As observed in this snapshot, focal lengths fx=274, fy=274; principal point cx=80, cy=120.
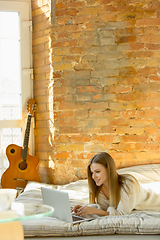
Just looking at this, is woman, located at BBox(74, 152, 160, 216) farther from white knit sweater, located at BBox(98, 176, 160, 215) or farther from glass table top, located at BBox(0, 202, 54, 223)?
glass table top, located at BBox(0, 202, 54, 223)

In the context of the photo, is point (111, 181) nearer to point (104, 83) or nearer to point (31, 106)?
point (104, 83)

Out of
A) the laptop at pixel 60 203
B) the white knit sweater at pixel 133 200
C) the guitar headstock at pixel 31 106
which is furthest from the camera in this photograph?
the guitar headstock at pixel 31 106

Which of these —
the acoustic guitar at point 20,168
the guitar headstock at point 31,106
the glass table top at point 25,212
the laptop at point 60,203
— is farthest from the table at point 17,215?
the guitar headstock at point 31,106

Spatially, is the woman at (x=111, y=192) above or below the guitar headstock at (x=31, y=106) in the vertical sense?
below

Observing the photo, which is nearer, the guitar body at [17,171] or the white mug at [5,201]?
the white mug at [5,201]

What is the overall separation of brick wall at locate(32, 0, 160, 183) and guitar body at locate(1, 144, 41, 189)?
26 centimetres

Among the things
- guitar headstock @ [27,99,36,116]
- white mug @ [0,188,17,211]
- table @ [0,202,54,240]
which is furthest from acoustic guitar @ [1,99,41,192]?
white mug @ [0,188,17,211]

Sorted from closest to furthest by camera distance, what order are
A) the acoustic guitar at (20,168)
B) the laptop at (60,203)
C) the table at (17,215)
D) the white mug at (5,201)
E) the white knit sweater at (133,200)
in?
the table at (17,215) → the white mug at (5,201) → the laptop at (60,203) → the white knit sweater at (133,200) → the acoustic guitar at (20,168)

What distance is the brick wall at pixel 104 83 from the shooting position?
3195 mm

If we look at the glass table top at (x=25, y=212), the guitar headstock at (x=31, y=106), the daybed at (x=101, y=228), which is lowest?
the daybed at (x=101, y=228)

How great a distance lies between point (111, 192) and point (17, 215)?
1.07m

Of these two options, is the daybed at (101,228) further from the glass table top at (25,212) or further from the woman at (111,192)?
the glass table top at (25,212)

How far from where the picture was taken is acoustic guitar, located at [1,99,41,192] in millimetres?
3150

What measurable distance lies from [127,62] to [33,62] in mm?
1195
